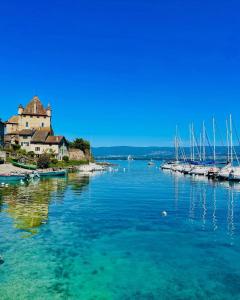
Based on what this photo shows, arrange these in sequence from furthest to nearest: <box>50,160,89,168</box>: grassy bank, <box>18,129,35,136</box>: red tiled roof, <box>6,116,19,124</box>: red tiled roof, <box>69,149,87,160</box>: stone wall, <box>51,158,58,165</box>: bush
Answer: <box>69,149,87,160</box>: stone wall < <box>6,116,19,124</box>: red tiled roof < <box>18,129,35,136</box>: red tiled roof < <box>51,158,58,165</box>: bush < <box>50,160,89,168</box>: grassy bank

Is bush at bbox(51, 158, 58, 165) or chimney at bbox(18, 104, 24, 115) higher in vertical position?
chimney at bbox(18, 104, 24, 115)

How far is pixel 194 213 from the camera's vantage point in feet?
136


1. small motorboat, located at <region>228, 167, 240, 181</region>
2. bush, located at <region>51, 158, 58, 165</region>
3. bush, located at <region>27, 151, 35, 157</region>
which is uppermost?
bush, located at <region>27, 151, 35, 157</region>

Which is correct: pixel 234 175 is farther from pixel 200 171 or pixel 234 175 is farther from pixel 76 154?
pixel 76 154

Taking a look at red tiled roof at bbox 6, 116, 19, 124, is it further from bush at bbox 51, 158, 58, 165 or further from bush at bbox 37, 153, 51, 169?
bush at bbox 37, 153, 51, 169

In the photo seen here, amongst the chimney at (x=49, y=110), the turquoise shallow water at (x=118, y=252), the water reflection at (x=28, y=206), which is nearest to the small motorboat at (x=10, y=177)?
the water reflection at (x=28, y=206)

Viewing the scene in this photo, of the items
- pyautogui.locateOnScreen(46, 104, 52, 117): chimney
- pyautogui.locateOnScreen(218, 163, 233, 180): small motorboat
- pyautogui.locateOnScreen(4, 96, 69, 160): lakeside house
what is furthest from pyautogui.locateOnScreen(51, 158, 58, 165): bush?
pyautogui.locateOnScreen(218, 163, 233, 180): small motorboat

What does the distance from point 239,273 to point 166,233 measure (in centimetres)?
1039

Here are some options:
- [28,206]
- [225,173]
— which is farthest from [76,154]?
[28,206]

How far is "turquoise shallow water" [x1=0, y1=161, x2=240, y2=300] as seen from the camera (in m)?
18.9

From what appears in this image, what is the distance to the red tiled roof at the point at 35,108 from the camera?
432 ft

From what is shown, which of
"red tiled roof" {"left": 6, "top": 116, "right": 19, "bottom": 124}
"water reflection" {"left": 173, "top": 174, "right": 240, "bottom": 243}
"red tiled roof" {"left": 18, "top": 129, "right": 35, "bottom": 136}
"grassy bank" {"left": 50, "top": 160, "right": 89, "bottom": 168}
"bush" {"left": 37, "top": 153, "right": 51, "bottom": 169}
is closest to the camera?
"water reflection" {"left": 173, "top": 174, "right": 240, "bottom": 243}

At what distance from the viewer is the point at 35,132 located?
4953 inches

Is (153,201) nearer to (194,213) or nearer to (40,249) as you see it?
(194,213)
